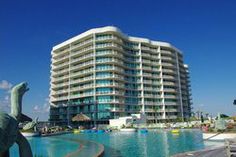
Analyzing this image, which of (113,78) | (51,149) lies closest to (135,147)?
(51,149)

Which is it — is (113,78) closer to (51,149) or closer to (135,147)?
(51,149)

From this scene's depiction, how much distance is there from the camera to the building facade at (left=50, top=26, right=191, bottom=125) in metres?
81.4

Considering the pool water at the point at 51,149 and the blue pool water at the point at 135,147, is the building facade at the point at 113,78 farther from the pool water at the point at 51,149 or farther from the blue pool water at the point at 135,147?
the pool water at the point at 51,149

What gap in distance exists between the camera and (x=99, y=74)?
82.7 m

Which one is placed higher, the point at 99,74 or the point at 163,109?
the point at 99,74

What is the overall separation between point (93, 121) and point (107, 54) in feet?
69.5

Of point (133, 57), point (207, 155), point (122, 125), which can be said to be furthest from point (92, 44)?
point (207, 155)

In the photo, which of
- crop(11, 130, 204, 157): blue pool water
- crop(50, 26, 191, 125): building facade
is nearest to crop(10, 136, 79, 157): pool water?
crop(11, 130, 204, 157): blue pool water

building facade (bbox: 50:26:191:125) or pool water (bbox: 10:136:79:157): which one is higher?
building facade (bbox: 50:26:191:125)

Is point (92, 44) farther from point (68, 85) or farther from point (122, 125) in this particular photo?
point (122, 125)

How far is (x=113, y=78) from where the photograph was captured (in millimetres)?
81500

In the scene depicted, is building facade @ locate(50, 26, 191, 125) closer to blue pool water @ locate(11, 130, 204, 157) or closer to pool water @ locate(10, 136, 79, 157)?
blue pool water @ locate(11, 130, 204, 157)

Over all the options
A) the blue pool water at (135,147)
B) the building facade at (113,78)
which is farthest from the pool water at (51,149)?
the building facade at (113,78)

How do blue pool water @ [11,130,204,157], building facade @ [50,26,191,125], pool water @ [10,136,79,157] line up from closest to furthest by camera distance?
blue pool water @ [11,130,204,157], pool water @ [10,136,79,157], building facade @ [50,26,191,125]
